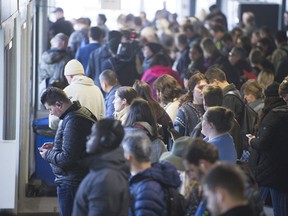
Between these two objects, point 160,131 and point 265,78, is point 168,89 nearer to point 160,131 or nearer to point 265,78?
point 160,131

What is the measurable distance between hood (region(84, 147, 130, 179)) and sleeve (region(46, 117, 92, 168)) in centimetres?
197

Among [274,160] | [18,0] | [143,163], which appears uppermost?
[18,0]

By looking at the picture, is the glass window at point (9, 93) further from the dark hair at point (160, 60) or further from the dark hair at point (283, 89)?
the dark hair at point (160, 60)

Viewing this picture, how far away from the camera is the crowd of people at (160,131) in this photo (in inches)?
265

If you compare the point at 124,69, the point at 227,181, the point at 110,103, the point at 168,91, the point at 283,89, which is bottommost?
the point at 124,69

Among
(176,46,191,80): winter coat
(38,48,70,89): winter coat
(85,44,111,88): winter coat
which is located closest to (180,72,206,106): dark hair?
(38,48,70,89): winter coat

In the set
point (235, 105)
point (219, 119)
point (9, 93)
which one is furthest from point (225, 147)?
point (9, 93)

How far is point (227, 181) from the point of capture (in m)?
5.97

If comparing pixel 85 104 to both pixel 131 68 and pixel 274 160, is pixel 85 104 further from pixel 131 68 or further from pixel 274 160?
pixel 131 68

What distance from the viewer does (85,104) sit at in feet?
38.8

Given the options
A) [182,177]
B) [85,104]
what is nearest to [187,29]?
[85,104]

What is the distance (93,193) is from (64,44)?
8.54 meters

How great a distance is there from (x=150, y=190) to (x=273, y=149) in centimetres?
330

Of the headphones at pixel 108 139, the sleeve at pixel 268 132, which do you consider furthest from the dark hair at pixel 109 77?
the headphones at pixel 108 139
